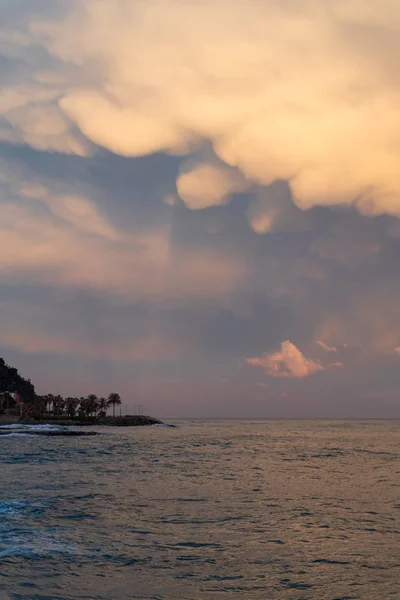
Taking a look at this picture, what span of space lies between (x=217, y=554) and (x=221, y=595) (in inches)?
173

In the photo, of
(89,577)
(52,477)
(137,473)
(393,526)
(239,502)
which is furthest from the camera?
(137,473)

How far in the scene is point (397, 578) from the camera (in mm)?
15367

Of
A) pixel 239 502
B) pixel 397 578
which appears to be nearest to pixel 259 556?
pixel 397 578

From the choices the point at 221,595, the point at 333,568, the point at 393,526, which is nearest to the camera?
the point at 221,595

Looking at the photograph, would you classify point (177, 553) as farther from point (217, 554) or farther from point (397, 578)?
point (397, 578)

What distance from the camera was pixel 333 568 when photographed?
54.2 feet

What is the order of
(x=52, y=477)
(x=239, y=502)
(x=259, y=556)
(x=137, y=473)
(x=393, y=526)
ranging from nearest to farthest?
(x=259, y=556), (x=393, y=526), (x=239, y=502), (x=52, y=477), (x=137, y=473)

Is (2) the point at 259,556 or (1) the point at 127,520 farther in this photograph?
(1) the point at 127,520

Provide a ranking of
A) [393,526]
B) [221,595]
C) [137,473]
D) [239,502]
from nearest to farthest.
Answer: [221,595] → [393,526] → [239,502] → [137,473]

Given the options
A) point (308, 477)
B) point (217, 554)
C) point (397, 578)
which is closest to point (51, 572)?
point (217, 554)

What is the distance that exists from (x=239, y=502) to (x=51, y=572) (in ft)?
51.7

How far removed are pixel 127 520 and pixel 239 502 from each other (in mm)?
7804

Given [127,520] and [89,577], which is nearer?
[89,577]

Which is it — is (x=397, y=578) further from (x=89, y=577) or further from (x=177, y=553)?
(x=89, y=577)
